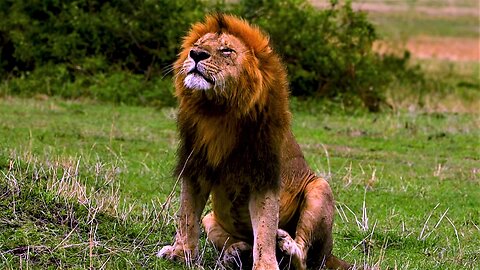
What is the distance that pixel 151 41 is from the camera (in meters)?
17.6

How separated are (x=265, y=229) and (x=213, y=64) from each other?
996mm

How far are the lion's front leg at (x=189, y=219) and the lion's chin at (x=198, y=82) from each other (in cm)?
66

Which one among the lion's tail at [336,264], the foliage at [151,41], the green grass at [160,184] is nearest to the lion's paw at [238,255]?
the green grass at [160,184]

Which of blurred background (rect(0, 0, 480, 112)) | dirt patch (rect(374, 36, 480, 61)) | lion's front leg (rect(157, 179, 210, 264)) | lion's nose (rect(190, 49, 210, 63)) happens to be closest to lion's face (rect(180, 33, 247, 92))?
lion's nose (rect(190, 49, 210, 63))

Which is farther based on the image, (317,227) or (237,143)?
(317,227)

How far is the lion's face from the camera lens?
5426mm

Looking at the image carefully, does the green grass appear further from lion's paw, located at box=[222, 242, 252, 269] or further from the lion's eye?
the lion's eye

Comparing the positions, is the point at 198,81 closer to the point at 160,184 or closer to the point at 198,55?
the point at 198,55

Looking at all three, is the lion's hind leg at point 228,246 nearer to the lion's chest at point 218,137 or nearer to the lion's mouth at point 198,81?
the lion's chest at point 218,137

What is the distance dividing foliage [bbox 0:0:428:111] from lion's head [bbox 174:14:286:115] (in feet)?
37.5

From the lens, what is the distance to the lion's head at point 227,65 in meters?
5.45

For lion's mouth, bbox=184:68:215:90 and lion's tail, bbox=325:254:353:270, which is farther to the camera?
lion's tail, bbox=325:254:353:270

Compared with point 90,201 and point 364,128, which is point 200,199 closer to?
point 90,201

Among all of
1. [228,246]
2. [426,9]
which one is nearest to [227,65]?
[228,246]
